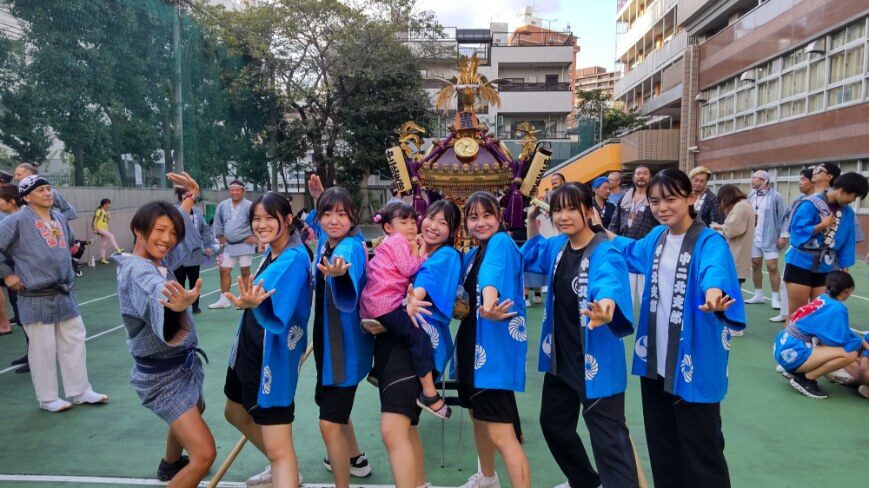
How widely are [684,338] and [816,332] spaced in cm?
273

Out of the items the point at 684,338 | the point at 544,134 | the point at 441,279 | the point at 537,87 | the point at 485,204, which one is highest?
the point at 537,87

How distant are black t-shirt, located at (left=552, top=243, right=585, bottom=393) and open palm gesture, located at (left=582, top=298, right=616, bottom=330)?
11.2 inches

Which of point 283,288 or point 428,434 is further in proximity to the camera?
point 428,434

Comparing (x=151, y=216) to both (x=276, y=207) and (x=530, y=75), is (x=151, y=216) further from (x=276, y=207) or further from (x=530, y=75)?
(x=530, y=75)

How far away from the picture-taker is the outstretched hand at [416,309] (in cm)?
271

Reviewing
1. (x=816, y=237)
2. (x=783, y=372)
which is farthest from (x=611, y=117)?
(x=783, y=372)

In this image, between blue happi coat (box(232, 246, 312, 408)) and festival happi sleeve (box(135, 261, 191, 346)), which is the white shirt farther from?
festival happi sleeve (box(135, 261, 191, 346))

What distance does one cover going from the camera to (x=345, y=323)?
2.85 metres

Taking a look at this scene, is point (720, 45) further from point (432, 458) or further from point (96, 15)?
point (432, 458)

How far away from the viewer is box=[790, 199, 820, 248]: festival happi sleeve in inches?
216

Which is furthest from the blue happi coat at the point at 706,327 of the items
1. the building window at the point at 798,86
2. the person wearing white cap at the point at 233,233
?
the building window at the point at 798,86

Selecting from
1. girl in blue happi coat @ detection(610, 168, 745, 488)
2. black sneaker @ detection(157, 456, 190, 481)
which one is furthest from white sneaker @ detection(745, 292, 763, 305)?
black sneaker @ detection(157, 456, 190, 481)

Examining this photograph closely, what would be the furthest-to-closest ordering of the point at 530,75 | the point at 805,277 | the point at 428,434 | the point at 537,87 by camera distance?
1. the point at 530,75
2. the point at 537,87
3. the point at 805,277
4. the point at 428,434

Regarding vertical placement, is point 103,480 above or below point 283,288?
below
